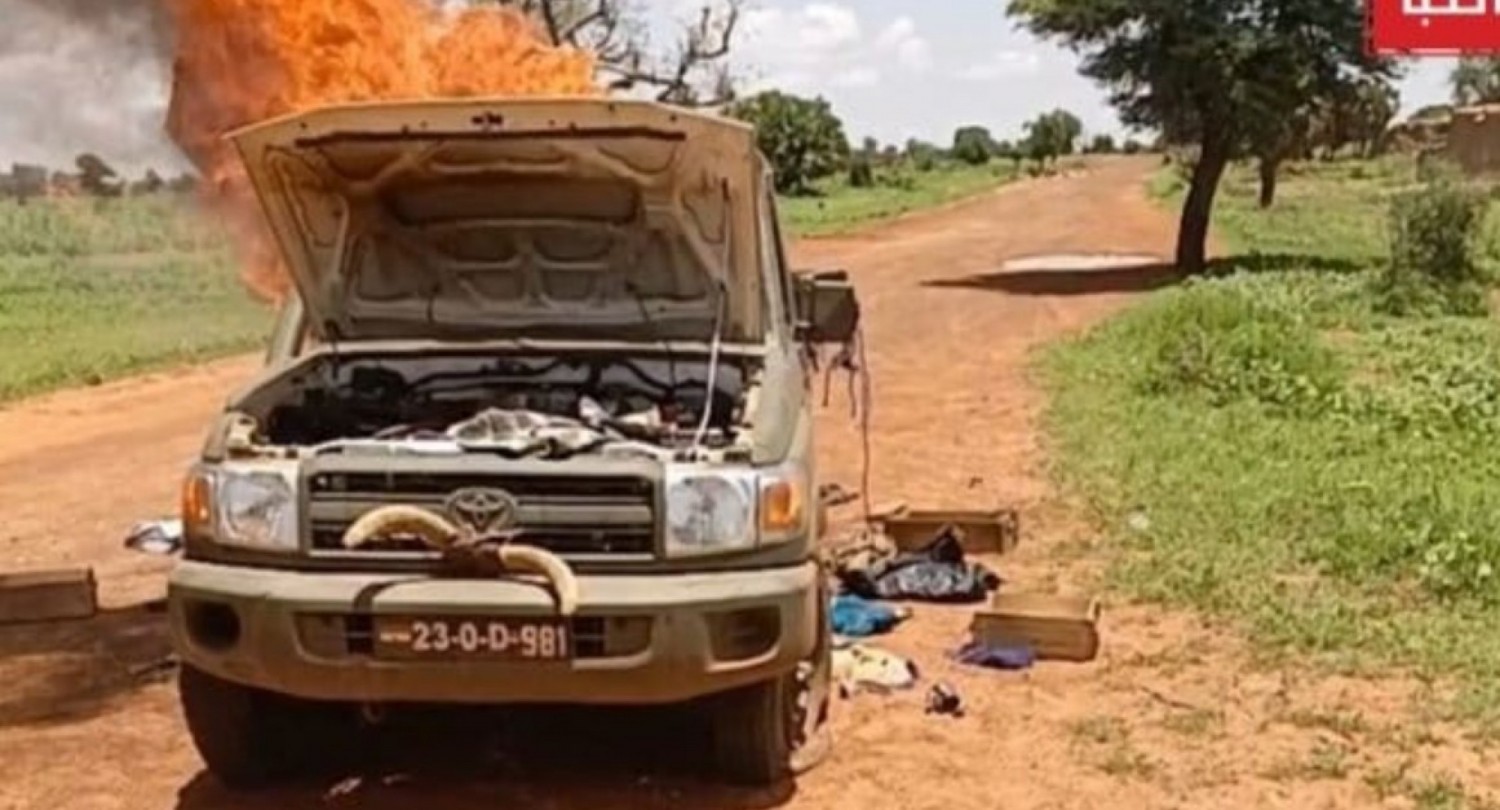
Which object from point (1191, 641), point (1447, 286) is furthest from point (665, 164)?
point (1447, 286)

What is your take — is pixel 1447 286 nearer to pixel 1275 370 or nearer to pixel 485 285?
pixel 1275 370

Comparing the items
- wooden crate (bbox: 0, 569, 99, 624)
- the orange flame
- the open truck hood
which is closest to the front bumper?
the open truck hood

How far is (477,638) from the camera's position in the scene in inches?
211

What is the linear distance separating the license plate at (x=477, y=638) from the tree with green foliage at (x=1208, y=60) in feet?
85.8

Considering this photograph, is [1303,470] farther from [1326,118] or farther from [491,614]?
[1326,118]

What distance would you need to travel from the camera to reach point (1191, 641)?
789 centimetres

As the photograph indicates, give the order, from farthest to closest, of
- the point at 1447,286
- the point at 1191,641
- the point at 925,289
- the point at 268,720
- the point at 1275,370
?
the point at 925,289 < the point at 1447,286 < the point at 1275,370 < the point at 1191,641 < the point at 268,720

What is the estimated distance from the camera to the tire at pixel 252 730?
19.5 ft

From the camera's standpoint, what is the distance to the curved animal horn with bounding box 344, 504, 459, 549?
17.7 feet

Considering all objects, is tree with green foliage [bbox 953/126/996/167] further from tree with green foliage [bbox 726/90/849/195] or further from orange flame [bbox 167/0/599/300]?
orange flame [bbox 167/0/599/300]

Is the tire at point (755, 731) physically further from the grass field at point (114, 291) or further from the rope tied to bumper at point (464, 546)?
the grass field at point (114, 291)

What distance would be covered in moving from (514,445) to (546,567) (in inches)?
17.1

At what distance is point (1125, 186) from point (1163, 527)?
62499 millimetres

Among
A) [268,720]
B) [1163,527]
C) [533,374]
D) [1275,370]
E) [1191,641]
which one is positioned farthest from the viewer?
[1275,370]
